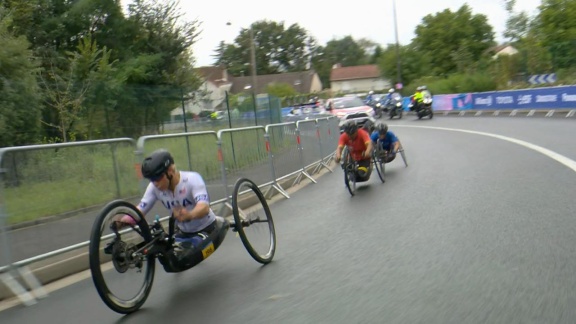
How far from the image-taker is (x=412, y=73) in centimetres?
7306

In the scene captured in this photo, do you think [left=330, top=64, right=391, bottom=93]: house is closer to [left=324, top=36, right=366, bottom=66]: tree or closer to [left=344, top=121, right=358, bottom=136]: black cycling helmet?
[left=324, top=36, right=366, bottom=66]: tree

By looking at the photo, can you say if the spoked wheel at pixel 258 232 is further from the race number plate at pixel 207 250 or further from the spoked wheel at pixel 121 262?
the spoked wheel at pixel 121 262

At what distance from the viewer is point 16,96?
17062mm

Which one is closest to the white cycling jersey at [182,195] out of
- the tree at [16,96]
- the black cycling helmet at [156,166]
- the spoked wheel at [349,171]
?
the black cycling helmet at [156,166]

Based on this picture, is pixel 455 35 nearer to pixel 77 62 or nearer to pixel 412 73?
pixel 412 73

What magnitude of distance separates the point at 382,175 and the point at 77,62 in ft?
49.5

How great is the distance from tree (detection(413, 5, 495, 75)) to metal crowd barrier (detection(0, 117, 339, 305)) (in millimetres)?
68133

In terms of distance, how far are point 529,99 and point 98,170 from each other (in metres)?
28.1

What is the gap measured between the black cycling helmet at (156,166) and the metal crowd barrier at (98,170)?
174 cm

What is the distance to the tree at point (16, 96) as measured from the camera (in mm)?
16734

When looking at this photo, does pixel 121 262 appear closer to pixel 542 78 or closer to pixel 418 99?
pixel 418 99

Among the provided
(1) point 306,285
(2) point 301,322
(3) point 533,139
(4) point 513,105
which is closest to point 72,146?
(1) point 306,285

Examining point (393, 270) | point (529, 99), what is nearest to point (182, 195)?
point (393, 270)

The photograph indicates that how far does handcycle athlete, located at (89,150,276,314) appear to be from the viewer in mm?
5188
